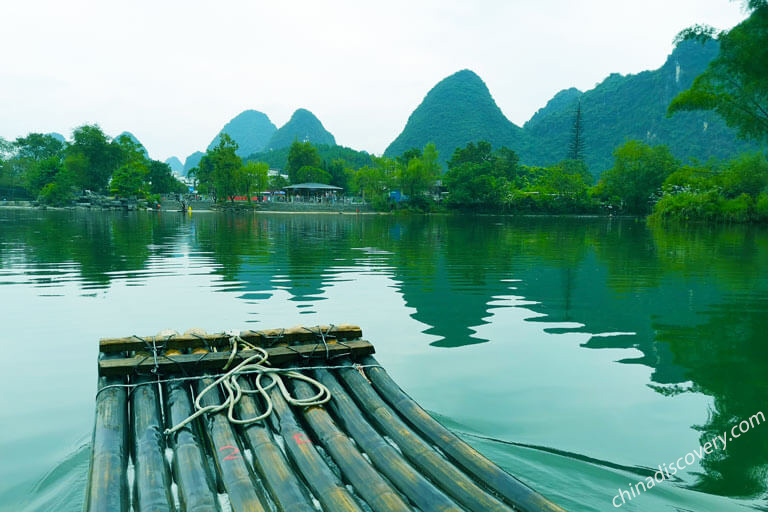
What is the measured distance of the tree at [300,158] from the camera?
7775 centimetres

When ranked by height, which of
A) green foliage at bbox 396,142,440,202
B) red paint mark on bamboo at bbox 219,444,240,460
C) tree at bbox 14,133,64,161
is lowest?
red paint mark on bamboo at bbox 219,444,240,460

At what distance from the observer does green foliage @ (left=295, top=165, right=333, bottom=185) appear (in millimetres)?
75062

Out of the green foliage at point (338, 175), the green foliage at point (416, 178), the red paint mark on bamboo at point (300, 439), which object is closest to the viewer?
the red paint mark on bamboo at point (300, 439)

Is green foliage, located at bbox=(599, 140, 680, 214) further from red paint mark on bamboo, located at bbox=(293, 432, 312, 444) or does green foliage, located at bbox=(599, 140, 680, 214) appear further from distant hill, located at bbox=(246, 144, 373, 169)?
red paint mark on bamboo, located at bbox=(293, 432, 312, 444)

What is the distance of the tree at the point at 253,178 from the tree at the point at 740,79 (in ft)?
157

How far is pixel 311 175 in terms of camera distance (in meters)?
75.6

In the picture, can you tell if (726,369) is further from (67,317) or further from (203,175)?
(203,175)

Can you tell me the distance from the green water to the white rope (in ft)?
3.00

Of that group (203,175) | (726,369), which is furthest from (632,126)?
(726,369)

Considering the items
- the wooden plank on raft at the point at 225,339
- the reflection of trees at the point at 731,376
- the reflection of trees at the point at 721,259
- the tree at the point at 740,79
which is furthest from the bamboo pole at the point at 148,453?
the tree at the point at 740,79

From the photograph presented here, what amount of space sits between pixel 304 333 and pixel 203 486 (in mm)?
1747

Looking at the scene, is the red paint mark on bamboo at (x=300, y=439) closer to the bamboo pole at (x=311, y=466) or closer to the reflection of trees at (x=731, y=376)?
the bamboo pole at (x=311, y=466)

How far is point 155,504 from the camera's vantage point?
2.22 meters

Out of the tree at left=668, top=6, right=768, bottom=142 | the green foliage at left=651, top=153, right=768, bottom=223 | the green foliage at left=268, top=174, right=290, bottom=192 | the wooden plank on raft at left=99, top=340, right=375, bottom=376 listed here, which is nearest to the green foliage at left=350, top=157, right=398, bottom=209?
the green foliage at left=268, top=174, right=290, bottom=192
